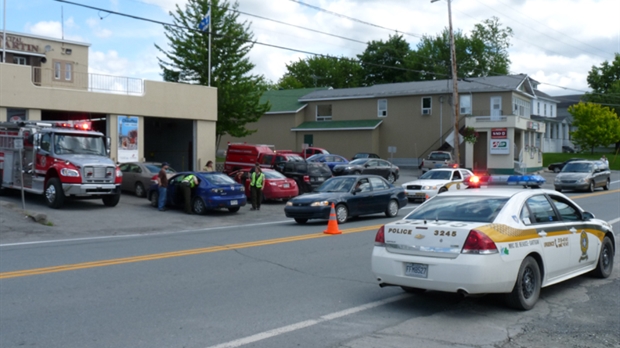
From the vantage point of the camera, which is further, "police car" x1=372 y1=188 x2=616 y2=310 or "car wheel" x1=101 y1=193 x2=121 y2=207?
"car wheel" x1=101 y1=193 x2=121 y2=207

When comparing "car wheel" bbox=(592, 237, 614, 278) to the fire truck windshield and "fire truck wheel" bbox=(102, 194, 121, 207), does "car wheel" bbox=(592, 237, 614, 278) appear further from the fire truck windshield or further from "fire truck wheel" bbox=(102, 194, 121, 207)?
the fire truck windshield

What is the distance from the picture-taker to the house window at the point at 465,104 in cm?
5281

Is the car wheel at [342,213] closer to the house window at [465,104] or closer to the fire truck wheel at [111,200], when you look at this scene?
the fire truck wheel at [111,200]

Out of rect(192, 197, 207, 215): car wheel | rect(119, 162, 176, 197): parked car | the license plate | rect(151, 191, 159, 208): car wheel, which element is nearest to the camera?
the license plate

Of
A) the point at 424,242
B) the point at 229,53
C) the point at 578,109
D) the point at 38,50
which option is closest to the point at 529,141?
the point at 578,109

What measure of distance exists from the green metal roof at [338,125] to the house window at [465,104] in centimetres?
705

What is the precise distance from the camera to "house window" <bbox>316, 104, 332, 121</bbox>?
58.8m

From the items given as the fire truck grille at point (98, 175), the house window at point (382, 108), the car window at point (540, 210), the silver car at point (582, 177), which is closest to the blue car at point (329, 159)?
the silver car at point (582, 177)

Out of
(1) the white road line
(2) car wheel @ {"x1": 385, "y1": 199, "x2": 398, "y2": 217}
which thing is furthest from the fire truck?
(1) the white road line

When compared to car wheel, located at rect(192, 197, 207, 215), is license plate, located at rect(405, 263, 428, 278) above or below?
above

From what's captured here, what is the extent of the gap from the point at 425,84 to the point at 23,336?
167 ft

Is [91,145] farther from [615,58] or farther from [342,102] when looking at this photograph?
[615,58]

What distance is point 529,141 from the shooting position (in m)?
54.5

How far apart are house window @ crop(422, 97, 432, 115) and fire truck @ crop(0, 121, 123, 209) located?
116ft
